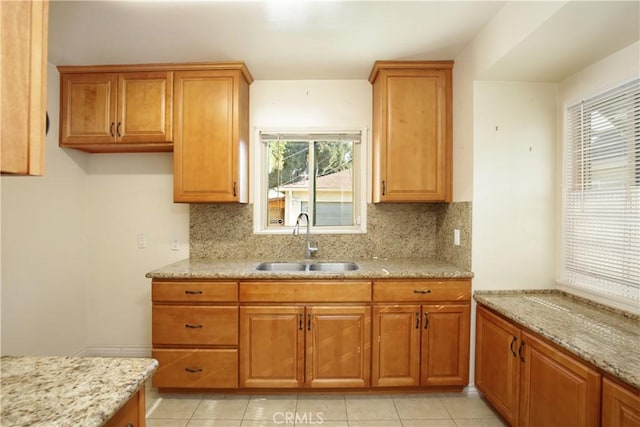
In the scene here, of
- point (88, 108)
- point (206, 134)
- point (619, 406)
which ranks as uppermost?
point (88, 108)

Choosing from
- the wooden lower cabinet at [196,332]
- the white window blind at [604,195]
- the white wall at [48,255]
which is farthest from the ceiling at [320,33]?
the wooden lower cabinet at [196,332]

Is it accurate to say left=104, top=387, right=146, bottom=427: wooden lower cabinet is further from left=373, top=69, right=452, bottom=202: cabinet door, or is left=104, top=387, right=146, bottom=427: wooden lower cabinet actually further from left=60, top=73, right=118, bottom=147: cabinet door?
left=60, top=73, right=118, bottom=147: cabinet door

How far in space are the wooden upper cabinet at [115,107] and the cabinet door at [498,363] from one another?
266cm

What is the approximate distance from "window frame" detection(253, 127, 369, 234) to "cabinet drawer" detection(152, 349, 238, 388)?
3.45ft

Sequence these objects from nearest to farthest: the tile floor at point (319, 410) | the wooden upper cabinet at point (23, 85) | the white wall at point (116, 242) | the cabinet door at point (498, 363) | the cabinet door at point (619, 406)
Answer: the wooden upper cabinet at point (23, 85), the cabinet door at point (619, 406), the cabinet door at point (498, 363), the tile floor at point (319, 410), the white wall at point (116, 242)

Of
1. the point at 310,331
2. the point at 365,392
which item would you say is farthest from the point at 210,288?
the point at 365,392

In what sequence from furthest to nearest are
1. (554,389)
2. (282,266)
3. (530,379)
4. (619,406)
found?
(282,266) → (530,379) → (554,389) → (619,406)

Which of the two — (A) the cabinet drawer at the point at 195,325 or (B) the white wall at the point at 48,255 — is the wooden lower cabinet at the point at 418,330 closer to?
(A) the cabinet drawer at the point at 195,325

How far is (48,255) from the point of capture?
2.42 meters

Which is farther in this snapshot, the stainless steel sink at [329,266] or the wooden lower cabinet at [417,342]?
the stainless steel sink at [329,266]

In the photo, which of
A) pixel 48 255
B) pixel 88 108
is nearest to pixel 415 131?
pixel 88 108

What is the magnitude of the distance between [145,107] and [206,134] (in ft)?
1.75

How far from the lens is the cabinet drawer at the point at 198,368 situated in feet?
7.06

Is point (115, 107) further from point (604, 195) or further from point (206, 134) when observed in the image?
point (604, 195)
